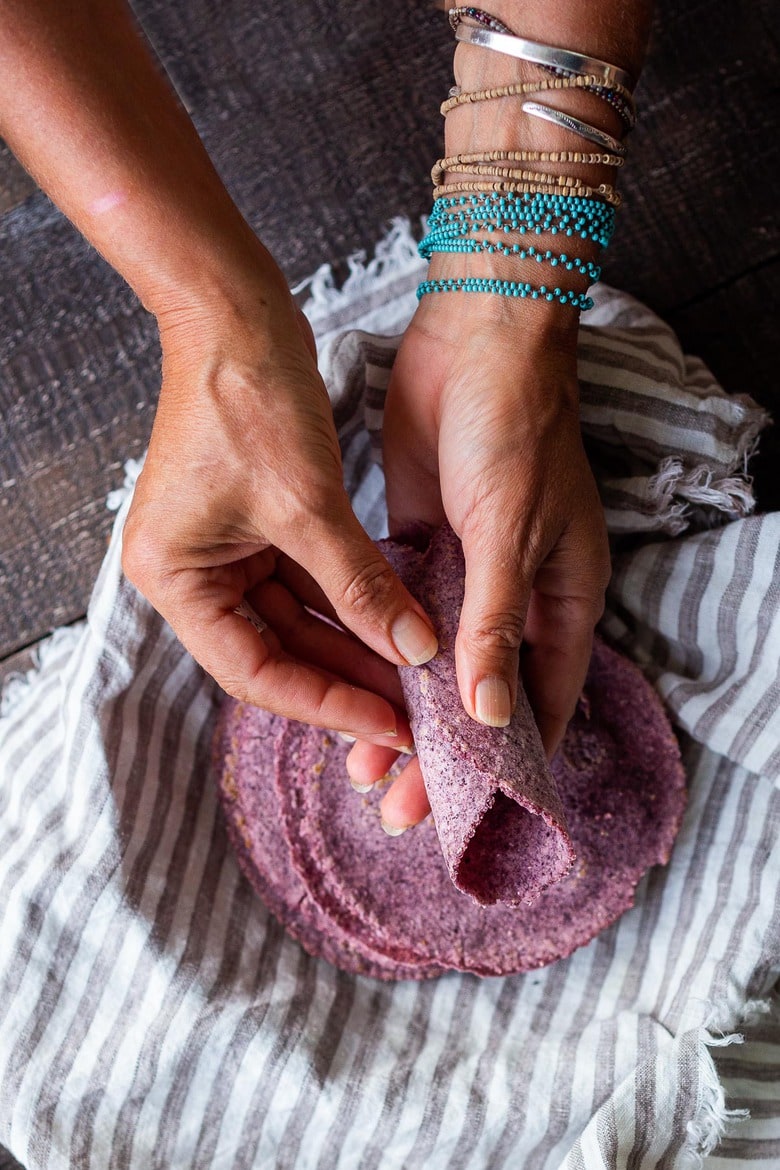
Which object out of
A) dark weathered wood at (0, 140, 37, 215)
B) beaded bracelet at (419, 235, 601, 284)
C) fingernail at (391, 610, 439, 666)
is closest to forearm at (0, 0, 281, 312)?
beaded bracelet at (419, 235, 601, 284)

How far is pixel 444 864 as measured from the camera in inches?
37.9

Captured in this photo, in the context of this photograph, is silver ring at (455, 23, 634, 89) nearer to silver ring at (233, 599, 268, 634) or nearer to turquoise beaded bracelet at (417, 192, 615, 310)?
turquoise beaded bracelet at (417, 192, 615, 310)

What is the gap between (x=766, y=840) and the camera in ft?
3.33

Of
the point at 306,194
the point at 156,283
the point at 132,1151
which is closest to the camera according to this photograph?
the point at 156,283

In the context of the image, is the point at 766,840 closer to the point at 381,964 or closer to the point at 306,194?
the point at 381,964

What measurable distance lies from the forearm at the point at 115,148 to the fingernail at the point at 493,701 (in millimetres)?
363

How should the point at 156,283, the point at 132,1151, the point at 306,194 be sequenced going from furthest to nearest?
the point at 306,194 → the point at 132,1151 → the point at 156,283

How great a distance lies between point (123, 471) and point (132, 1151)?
0.75 metres

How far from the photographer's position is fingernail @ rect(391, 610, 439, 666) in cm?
73

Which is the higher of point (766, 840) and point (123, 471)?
point (123, 471)

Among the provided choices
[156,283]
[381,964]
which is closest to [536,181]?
[156,283]

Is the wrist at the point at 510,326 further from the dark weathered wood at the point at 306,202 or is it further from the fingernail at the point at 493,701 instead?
the dark weathered wood at the point at 306,202

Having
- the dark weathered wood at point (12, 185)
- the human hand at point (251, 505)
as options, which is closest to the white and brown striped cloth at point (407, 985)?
the human hand at point (251, 505)

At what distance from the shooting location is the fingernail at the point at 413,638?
73 centimetres
